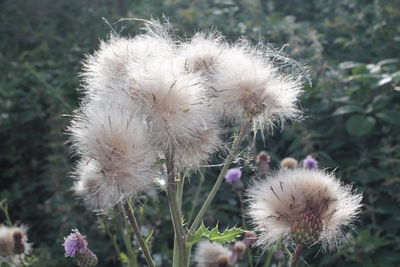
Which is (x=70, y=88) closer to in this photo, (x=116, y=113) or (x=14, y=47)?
(x=14, y=47)

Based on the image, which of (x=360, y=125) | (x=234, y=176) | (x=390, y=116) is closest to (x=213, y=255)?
(x=234, y=176)

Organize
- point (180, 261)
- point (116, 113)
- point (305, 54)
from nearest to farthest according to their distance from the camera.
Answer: point (116, 113) → point (180, 261) → point (305, 54)

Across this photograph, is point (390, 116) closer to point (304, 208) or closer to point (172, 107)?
point (304, 208)

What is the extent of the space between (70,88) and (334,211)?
3.33 metres

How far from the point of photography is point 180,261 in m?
1.41

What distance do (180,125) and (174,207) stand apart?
8.3 inches

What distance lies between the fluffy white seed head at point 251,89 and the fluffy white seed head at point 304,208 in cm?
19

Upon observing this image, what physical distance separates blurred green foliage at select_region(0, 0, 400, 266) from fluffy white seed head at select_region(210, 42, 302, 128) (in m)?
0.68

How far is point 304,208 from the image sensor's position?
1.37 metres

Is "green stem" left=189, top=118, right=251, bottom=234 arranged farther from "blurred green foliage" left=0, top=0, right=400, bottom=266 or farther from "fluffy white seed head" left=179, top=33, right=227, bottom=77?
"blurred green foliage" left=0, top=0, right=400, bottom=266

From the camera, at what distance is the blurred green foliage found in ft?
9.72

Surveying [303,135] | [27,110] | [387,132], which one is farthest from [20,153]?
[387,132]

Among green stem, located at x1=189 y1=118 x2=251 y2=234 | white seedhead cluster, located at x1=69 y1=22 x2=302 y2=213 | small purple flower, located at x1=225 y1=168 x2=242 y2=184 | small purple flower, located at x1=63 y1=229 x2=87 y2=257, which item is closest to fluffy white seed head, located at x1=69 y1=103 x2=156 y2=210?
white seedhead cluster, located at x1=69 y1=22 x2=302 y2=213

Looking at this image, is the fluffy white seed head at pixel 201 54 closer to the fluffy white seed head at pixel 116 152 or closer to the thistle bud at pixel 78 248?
the fluffy white seed head at pixel 116 152
